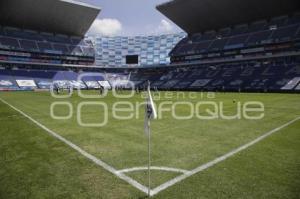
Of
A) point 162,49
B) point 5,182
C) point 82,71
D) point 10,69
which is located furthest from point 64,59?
point 5,182

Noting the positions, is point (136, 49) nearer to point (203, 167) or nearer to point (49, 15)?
point (49, 15)

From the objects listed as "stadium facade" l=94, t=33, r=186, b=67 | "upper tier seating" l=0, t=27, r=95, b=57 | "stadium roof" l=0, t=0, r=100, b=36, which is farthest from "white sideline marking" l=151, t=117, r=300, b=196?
"stadium facade" l=94, t=33, r=186, b=67

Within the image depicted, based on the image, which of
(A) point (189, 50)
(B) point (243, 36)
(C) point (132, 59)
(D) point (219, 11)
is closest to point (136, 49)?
(C) point (132, 59)

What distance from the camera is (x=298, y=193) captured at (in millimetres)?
5547

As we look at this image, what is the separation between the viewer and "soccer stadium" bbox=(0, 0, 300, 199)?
6.33 m

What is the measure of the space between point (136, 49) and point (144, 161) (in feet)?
360

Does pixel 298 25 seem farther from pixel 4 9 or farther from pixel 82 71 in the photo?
pixel 4 9

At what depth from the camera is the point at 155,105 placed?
83.8ft

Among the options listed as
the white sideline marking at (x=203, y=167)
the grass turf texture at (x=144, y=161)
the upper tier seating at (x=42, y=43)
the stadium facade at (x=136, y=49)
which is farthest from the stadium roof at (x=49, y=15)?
the white sideline marking at (x=203, y=167)

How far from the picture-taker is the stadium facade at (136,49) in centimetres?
11062

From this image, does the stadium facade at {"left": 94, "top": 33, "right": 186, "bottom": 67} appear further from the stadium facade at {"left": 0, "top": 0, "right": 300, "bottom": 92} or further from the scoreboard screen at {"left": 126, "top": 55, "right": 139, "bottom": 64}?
the stadium facade at {"left": 0, "top": 0, "right": 300, "bottom": 92}

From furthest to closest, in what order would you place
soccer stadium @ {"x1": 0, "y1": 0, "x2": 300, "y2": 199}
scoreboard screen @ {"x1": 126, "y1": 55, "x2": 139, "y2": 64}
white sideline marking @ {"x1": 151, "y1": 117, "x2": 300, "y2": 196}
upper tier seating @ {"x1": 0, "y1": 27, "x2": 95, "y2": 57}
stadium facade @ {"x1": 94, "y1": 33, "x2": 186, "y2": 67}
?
stadium facade @ {"x1": 94, "y1": 33, "x2": 186, "y2": 67} < scoreboard screen @ {"x1": 126, "y1": 55, "x2": 139, "y2": 64} < upper tier seating @ {"x1": 0, "y1": 27, "x2": 95, "y2": 57} < soccer stadium @ {"x1": 0, "y1": 0, "x2": 300, "y2": 199} < white sideline marking @ {"x1": 151, "y1": 117, "x2": 300, "y2": 196}

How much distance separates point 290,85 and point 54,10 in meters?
66.5

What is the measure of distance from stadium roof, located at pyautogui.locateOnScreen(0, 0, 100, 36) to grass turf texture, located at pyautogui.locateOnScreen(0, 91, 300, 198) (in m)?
69.7
